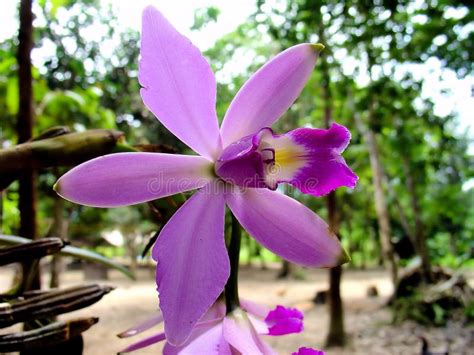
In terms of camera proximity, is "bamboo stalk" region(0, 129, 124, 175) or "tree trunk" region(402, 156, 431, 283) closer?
"bamboo stalk" region(0, 129, 124, 175)

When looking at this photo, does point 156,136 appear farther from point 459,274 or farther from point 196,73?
point 196,73

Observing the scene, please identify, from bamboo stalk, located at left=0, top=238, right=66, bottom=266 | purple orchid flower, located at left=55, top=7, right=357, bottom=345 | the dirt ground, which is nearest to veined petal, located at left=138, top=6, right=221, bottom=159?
purple orchid flower, located at left=55, top=7, right=357, bottom=345

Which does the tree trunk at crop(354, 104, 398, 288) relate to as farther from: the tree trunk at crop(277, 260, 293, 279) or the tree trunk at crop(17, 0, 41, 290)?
the tree trunk at crop(277, 260, 293, 279)

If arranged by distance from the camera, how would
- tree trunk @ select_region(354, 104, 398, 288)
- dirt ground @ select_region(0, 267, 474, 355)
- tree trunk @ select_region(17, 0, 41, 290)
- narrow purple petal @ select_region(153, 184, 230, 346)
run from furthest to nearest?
1. tree trunk @ select_region(354, 104, 398, 288)
2. dirt ground @ select_region(0, 267, 474, 355)
3. tree trunk @ select_region(17, 0, 41, 290)
4. narrow purple petal @ select_region(153, 184, 230, 346)

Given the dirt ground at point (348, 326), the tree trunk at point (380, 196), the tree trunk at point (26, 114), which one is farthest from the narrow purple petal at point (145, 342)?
the tree trunk at point (380, 196)

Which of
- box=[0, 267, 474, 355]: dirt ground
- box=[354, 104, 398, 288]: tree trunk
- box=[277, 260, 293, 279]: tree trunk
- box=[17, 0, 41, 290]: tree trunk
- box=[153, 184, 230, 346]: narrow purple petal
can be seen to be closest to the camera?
box=[153, 184, 230, 346]: narrow purple petal

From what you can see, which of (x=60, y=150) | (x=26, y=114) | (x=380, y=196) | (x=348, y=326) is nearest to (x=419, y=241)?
(x=380, y=196)

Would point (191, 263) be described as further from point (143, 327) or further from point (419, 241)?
point (419, 241)

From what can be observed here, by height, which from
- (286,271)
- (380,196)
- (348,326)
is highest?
(380,196)
